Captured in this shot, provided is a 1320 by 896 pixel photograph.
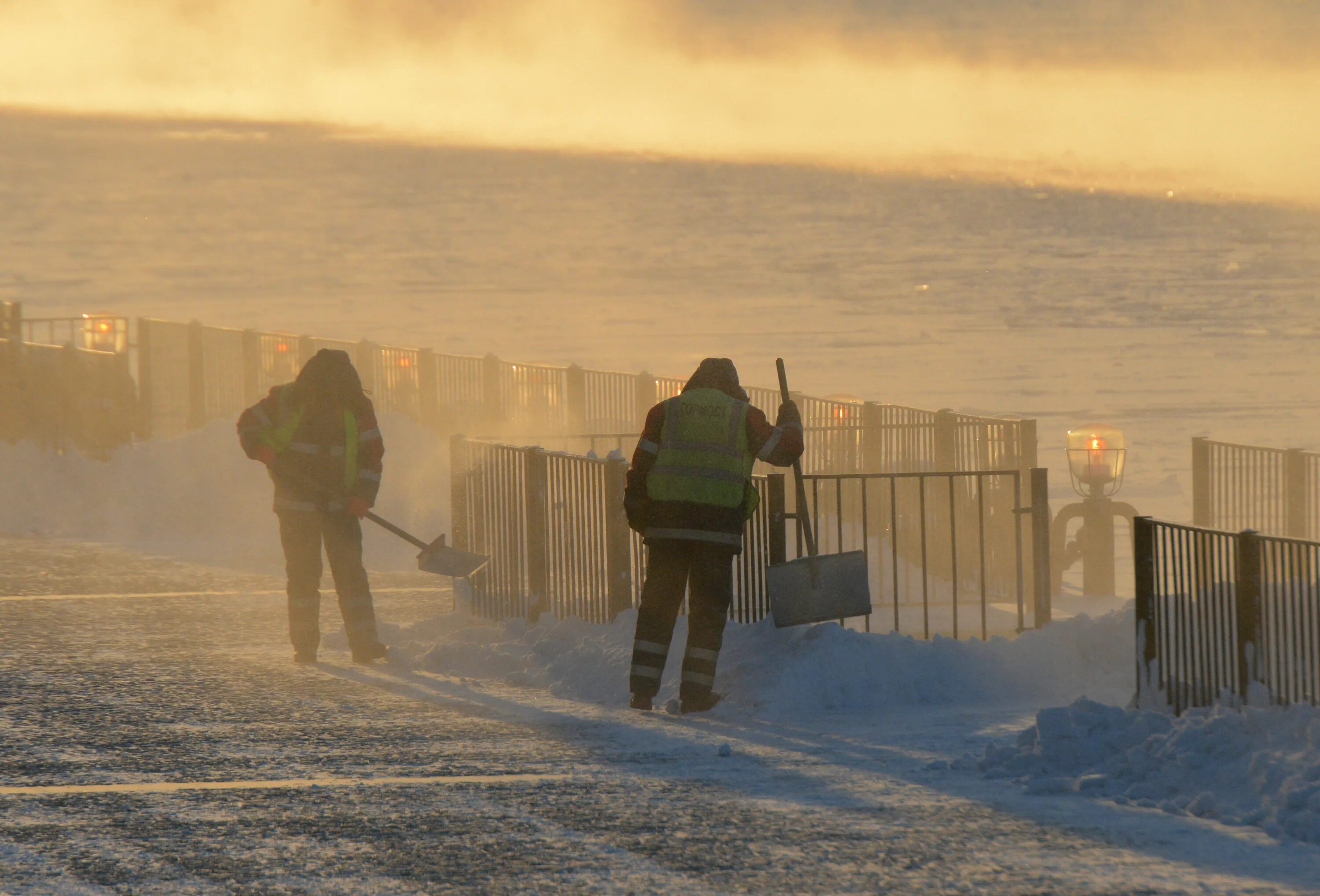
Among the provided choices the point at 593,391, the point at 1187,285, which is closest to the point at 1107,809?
the point at 593,391

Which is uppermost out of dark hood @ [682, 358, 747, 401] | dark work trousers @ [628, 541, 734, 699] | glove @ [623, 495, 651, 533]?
dark hood @ [682, 358, 747, 401]

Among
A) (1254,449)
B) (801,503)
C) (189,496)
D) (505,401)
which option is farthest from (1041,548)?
(189,496)

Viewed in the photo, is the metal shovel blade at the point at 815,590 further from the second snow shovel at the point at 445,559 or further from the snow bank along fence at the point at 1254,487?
the snow bank along fence at the point at 1254,487

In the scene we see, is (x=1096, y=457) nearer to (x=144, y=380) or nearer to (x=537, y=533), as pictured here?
(x=537, y=533)

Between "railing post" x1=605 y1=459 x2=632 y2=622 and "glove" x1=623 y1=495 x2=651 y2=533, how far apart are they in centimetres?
179

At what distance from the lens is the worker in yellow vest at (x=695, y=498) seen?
9898mm

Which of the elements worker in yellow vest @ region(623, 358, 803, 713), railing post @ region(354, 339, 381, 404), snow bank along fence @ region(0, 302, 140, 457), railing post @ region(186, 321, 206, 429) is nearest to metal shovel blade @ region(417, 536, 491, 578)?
worker in yellow vest @ region(623, 358, 803, 713)

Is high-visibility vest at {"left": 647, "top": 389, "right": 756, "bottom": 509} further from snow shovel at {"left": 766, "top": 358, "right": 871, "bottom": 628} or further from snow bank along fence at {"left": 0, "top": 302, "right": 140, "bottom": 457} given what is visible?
snow bank along fence at {"left": 0, "top": 302, "right": 140, "bottom": 457}

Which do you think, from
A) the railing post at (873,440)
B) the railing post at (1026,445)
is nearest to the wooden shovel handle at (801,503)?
the railing post at (1026,445)

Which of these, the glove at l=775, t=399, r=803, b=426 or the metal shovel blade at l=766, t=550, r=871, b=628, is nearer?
the glove at l=775, t=399, r=803, b=426

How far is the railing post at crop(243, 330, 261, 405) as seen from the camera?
26.6 meters

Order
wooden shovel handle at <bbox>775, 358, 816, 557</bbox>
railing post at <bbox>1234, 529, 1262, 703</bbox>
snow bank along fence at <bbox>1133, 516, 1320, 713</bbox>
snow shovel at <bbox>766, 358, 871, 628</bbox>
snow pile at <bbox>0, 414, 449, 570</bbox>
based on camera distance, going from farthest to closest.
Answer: snow pile at <bbox>0, 414, 449, 570</bbox>, wooden shovel handle at <bbox>775, 358, 816, 557</bbox>, snow shovel at <bbox>766, 358, 871, 628</bbox>, railing post at <bbox>1234, 529, 1262, 703</bbox>, snow bank along fence at <bbox>1133, 516, 1320, 713</bbox>

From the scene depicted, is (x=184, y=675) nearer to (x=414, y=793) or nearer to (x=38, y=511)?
(x=414, y=793)

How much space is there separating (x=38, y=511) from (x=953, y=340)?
57.5m
